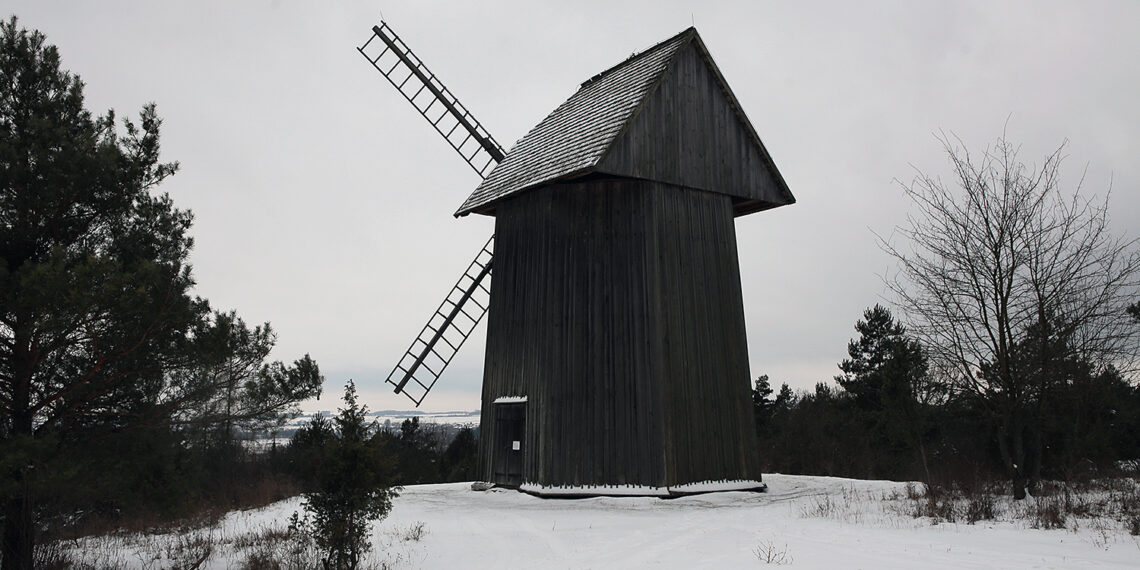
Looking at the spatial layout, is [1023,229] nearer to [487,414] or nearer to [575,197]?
[575,197]

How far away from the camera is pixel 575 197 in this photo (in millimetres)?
15117

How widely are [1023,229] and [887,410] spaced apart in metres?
24.7

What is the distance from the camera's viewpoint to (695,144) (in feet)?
50.4

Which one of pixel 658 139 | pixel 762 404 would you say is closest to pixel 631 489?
pixel 658 139

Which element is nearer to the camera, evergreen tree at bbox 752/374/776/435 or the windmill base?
the windmill base

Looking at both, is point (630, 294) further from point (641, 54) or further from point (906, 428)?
point (906, 428)

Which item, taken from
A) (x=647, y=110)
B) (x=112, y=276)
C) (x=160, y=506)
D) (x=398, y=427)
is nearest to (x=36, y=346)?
(x=112, y=276)

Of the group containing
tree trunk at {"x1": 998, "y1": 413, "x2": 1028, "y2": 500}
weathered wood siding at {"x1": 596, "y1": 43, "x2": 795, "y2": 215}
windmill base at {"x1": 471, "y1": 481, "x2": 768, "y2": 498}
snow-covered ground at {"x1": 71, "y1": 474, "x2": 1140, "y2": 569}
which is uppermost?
weathered wood siding at {"x1": 596, "y1": 43, "x2": 795, "y2": 215}

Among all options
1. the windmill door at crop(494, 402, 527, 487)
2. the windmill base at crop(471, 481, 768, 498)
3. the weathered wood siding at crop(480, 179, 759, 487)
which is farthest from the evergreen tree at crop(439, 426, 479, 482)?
the windmill base at crop(471, 481, 768, 498)

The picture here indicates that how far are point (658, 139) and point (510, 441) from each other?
714cm

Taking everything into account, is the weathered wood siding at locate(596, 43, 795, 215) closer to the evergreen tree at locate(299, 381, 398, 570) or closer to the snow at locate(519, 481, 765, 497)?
the snow at locate(519, 481, 765, 497)

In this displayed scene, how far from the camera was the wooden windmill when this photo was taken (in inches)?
538

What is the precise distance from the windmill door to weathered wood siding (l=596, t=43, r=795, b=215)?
5523mm

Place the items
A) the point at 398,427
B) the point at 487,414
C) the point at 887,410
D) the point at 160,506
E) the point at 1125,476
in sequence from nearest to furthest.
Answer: the point at 160,506, the point at 1125,476, the point at 487,414, the point at 887,410, the point at 398,427
